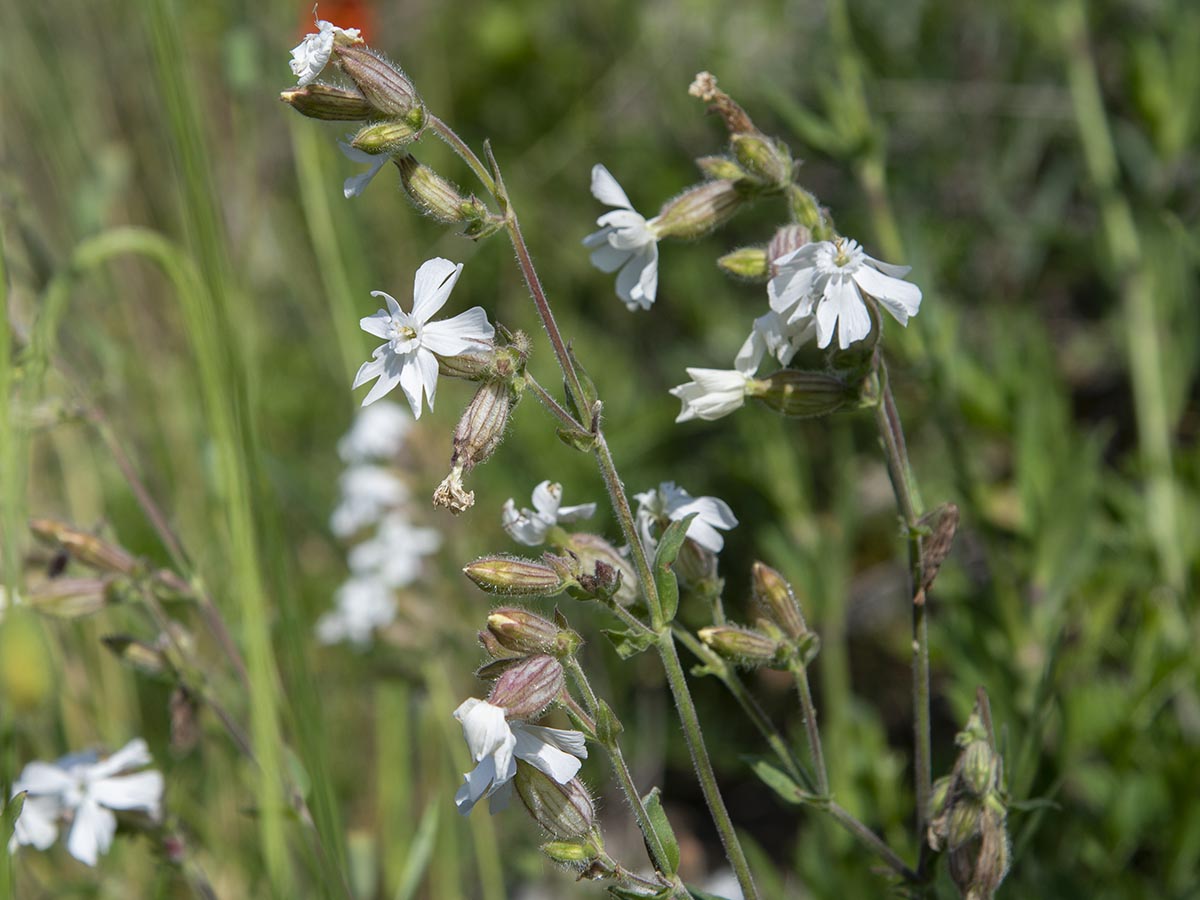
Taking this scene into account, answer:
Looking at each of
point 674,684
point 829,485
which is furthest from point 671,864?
point 829,485

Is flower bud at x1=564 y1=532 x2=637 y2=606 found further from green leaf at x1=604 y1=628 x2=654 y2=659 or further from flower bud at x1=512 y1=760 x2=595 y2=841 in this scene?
flower bud at x1=512 y1=760 x2=595 y2=841

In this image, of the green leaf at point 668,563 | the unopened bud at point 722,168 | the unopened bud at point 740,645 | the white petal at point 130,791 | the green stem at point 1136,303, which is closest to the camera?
the green leaf at point 668,563

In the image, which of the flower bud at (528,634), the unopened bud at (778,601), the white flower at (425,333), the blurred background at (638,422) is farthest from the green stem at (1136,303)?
the white flower at (425,333)

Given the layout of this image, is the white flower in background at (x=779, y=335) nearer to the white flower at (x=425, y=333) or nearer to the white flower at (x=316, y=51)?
the white flower at (x=425, y=333)

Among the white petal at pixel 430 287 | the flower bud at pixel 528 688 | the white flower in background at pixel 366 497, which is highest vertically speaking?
the white petal at pixel 430 287

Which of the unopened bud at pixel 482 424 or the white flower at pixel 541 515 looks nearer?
the unopened bud at pixel 482 424

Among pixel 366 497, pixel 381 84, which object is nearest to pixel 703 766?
pixel 381 84
